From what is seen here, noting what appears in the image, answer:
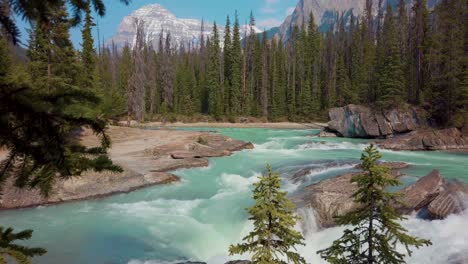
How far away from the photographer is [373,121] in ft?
124

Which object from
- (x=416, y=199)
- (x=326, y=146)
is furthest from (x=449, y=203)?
(x=326, y=146)

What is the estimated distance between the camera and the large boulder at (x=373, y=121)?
3606 cm

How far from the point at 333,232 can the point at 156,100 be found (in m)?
63.1

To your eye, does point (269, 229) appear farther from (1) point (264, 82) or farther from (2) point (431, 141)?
(1) point (264, 82)

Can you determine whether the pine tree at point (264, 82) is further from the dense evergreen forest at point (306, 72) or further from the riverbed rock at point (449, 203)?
the riverbed rock at point (449, 203)

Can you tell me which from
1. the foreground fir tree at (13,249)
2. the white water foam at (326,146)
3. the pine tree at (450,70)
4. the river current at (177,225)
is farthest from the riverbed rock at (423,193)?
the pine tree at (450,70)

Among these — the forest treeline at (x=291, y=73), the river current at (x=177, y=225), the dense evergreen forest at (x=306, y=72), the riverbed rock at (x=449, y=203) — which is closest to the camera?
the river current at (x=177, y=225)

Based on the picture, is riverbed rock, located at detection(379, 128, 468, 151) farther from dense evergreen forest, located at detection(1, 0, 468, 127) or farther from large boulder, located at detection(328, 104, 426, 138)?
dense evergreen forest, located at detection(1, 0, 468, 127)

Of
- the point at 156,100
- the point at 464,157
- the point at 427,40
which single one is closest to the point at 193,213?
the point at 464,157

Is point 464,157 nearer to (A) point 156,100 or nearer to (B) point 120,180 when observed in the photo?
(B) point 120,180

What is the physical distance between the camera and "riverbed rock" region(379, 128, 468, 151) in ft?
94.1

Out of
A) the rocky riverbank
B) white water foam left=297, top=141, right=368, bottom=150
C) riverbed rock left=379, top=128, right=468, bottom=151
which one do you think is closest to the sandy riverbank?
the rocky riverbank

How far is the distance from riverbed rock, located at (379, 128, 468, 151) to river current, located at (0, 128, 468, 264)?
10.5 m

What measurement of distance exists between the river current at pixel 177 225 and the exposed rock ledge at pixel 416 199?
0.35m
